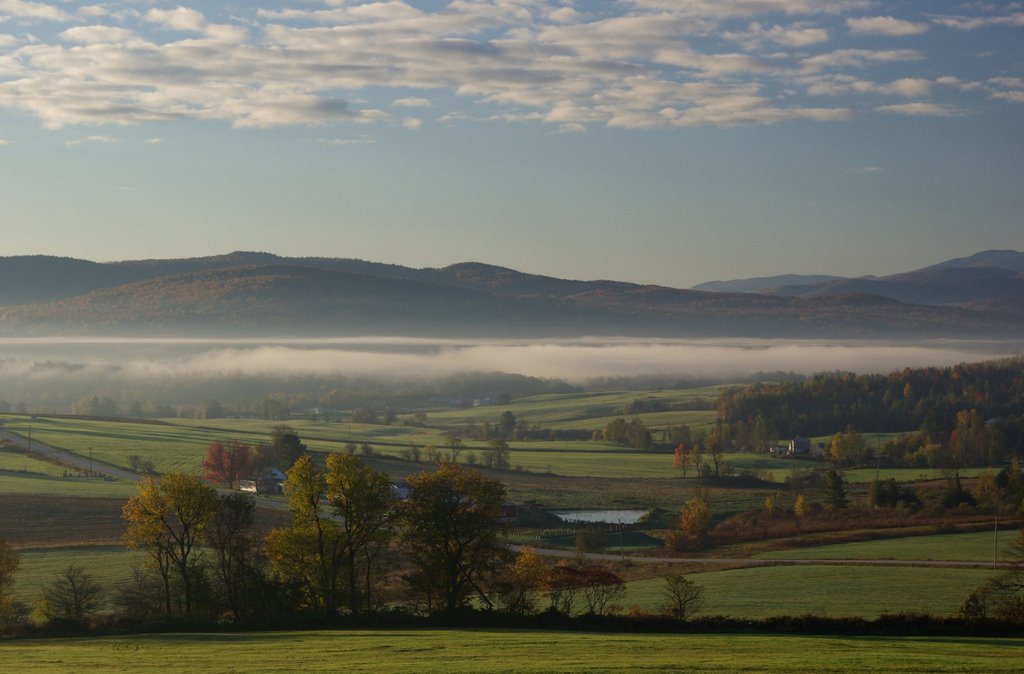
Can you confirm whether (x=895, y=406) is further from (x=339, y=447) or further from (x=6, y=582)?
(x=6, y=582)

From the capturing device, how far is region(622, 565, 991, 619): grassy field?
47000mm

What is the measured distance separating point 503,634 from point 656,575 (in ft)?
90.3

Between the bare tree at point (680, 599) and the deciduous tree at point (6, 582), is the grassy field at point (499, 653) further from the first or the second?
the deciduous tree at point (6, 582)

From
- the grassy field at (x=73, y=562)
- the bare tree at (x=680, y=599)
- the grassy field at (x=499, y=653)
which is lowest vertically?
the grassy field at (x=73, y=562)

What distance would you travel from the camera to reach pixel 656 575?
60688mm

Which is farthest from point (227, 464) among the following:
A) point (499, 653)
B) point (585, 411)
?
point (585, 411)

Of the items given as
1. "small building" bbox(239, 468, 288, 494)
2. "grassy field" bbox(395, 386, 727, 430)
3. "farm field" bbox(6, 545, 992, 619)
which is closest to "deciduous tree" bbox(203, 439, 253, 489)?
"small building" bbox(239, 468, 288, 494)

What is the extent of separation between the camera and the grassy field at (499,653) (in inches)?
1051

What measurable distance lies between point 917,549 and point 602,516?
24.2 meters

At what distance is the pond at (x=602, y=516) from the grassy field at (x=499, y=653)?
47.5 metres

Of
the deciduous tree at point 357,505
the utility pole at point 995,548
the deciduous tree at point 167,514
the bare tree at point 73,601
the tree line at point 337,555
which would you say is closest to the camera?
the bare tree at point 73,601

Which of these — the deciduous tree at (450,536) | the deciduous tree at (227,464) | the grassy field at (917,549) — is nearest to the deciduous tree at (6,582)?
the deciduous tree at (450,536)

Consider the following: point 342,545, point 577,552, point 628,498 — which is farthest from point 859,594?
point 628,498

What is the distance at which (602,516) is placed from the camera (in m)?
84.9
